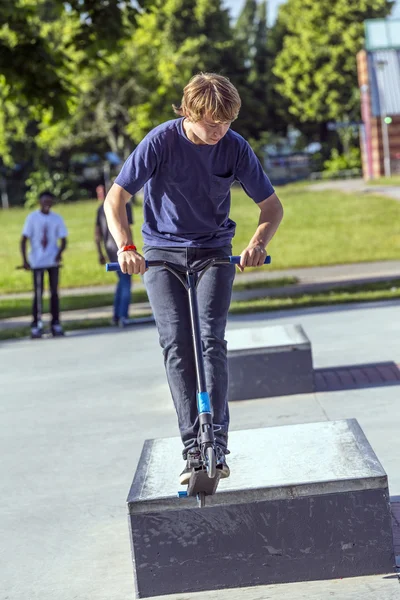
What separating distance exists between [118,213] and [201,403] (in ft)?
3.00

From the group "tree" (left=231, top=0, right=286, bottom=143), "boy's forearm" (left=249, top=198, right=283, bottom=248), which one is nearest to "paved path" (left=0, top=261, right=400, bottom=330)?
"boy's forearm" (left=249, top=198, right=283, bottom=248)

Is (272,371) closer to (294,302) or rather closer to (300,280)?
(294,302)

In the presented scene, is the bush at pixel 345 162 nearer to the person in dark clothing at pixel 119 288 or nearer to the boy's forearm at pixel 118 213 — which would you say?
the person in dark clothing at pixel 119 288

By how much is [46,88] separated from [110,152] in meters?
59.1

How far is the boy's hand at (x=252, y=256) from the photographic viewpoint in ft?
15.7

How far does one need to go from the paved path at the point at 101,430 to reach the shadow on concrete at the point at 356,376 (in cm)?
16

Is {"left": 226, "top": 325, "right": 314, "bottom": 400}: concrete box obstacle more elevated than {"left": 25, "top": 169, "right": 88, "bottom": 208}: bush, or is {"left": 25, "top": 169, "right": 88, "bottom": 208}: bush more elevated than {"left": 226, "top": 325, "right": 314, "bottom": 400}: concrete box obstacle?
{"left": 25, "top": 169, "right": 88, "bottom": 208}: bush

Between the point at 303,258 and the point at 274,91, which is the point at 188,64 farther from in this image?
the point at 303,258

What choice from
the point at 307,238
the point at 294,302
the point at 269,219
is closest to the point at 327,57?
the point at 307,238

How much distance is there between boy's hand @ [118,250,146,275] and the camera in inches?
186

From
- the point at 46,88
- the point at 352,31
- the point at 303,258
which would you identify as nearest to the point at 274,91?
the point at 352,31

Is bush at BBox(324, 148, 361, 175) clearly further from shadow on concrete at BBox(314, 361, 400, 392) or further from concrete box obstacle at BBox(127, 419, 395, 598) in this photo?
concrete box obstacle at BBox(127, 419, 395, 598)

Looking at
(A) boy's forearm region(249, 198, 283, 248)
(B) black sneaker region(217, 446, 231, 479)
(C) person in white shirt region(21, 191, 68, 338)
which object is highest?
(C) person in white shirt region(21, 191, 68, 338)

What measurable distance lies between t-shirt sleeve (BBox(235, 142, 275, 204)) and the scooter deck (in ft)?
4.26
